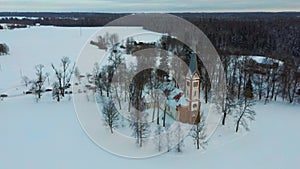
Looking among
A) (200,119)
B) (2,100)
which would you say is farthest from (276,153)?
(2,100)

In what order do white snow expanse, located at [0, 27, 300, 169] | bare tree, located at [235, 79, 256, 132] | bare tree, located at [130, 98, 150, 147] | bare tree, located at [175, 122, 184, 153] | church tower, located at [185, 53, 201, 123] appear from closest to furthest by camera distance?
white snow expanse, located at [0, 27, 300, 169], bare tree, located at [175, 122, 184, 153], bare tree, located at [130, 98, 150, 147], church tower, located at [185, 53, 201, 123], bare tree, located at [235, 79, 256, 132]

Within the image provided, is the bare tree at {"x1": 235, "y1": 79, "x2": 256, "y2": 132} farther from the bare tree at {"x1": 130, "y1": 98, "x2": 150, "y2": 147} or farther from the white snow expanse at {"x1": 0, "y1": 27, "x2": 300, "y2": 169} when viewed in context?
the bare tree at {"x1": 130, "y1": 98, "x2": 150, "y2": 147}

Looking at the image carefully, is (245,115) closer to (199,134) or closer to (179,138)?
(199,134)

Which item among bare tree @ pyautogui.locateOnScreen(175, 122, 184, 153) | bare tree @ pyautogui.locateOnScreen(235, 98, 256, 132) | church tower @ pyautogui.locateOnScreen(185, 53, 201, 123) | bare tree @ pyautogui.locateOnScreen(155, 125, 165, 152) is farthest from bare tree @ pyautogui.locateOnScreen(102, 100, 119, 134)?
bare tree @ pyautogui.locateOnScreen(235, 98, 256, 132)

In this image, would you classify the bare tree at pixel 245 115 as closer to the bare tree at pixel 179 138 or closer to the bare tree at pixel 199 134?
the bare tree at pixel 199 134

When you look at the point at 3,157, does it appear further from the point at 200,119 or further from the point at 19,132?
the point at 200,119

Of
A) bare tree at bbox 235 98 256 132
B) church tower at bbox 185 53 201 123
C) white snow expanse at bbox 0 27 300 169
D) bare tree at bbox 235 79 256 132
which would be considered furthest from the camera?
bare tree at bbox 235 79 256 132

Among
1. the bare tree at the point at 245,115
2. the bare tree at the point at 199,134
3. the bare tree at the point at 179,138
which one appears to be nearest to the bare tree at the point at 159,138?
the bare tree at the point at 179,138
